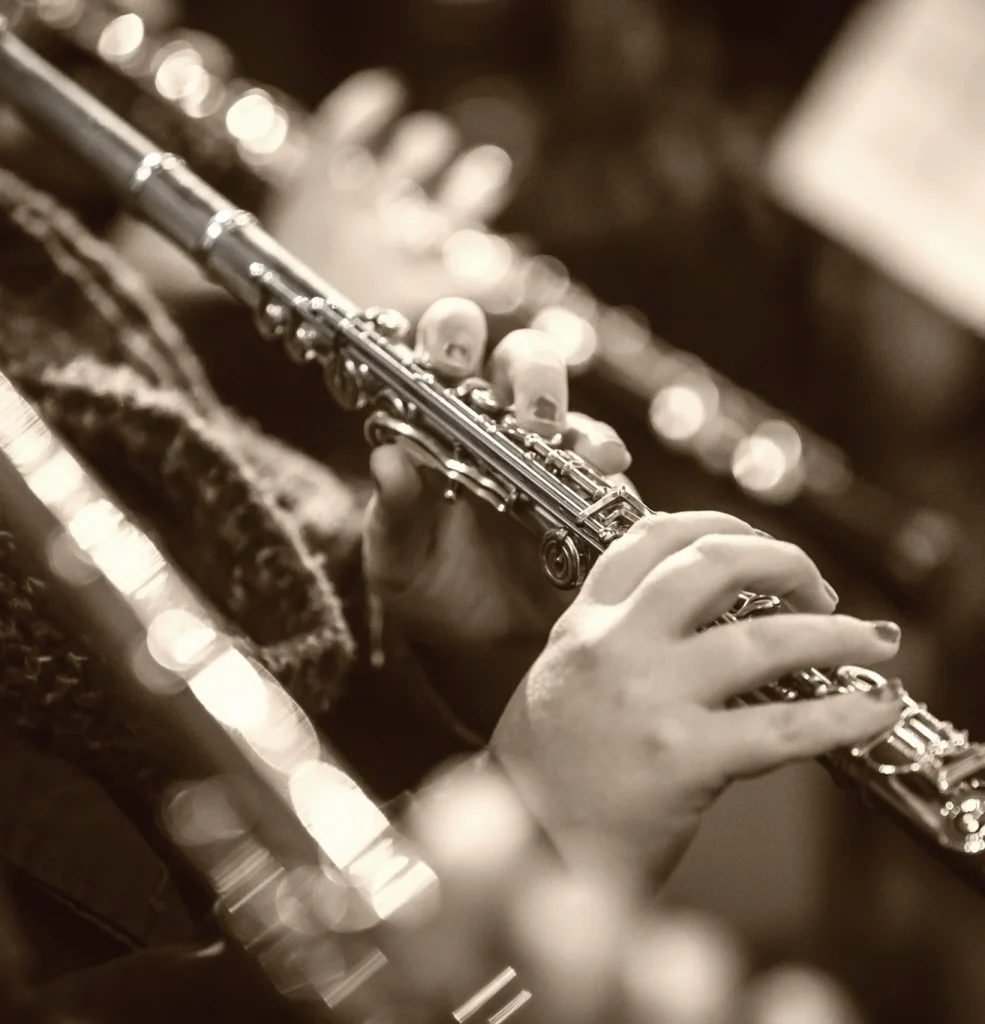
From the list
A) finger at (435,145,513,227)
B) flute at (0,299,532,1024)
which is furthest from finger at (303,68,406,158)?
flute at (0,299,532,1024)

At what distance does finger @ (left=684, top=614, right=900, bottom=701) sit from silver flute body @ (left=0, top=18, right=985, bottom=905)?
0.09ft

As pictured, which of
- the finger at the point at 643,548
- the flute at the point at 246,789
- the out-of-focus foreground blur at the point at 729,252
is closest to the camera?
the flute at the point at 246,789

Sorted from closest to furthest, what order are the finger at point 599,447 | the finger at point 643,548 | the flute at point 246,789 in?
the flute at point 246,789
the finger at point 643,548
the finger at point 599,447

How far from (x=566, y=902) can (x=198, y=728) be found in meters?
0.19

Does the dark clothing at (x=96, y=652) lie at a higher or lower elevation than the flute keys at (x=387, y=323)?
lower

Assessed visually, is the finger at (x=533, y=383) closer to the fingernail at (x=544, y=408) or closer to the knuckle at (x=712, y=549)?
the fingernail at (x=544, y=408)

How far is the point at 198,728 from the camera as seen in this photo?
39cm

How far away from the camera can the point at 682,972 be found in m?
0.69

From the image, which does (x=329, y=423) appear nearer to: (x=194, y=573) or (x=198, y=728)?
(x=194, y=573)

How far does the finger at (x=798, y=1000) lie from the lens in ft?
2.94

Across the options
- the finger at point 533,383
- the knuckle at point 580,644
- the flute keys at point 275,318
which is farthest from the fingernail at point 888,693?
the flute keys at point 275,318

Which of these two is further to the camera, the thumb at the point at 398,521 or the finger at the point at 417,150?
the finger at the point at 417,150

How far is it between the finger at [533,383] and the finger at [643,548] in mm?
149

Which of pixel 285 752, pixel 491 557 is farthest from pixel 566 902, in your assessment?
pixel 491 557
